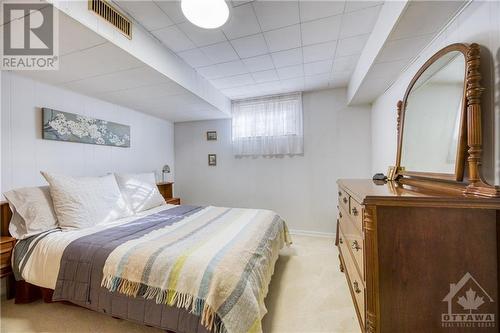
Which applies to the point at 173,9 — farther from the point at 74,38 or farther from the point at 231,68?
the point at 231,68

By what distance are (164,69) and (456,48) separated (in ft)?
7.25

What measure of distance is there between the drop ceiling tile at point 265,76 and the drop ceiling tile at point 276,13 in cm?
83

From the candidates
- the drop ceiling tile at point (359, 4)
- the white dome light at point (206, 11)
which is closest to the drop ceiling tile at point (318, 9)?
the drop ceiling tile at point (359, 4)

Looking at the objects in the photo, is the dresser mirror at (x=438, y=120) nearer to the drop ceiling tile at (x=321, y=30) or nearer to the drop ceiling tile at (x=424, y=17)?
the drop ceiling tile at (x=424, y=17)

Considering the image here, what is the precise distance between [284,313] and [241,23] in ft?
7.82

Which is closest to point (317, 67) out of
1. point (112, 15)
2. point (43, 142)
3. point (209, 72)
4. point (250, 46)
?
point (250, 46)

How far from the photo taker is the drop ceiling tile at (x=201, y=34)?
70.2 inches

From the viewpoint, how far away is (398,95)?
2.12m

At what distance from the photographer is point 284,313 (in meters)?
1.62

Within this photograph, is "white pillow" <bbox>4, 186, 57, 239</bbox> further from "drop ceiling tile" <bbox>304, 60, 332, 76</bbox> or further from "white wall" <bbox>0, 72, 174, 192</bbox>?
"drop ceiling tile" <bbox>304, 60, 332, 76</bbox>

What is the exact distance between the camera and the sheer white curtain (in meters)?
3.41

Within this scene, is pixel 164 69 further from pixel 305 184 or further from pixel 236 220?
pixel 305 184

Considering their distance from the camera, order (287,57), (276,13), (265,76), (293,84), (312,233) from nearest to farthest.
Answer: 1. (276,13)
2. (287,57)
3. (265,76)
4. (293,84)
5. (312,233)

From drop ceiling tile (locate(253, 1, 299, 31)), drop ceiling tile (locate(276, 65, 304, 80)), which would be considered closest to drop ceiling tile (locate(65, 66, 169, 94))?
drop ceiling tile (locate(253, 1, 299, 31))
